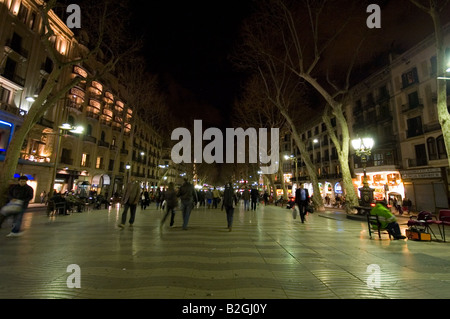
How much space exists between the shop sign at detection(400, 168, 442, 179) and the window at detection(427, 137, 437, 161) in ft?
3.59

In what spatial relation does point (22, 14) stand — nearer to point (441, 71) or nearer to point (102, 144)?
point (102, 144)

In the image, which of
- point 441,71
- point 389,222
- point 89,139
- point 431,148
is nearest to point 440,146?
point 431,148

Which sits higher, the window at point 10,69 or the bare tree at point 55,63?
the window at point 10,69

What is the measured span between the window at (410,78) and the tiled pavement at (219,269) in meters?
22.8

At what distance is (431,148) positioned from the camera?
20.5m

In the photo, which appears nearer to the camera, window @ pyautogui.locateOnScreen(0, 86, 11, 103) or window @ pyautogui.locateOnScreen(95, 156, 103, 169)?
window @ pyautogui.locateOnScreen(0, 86, 11, 103)

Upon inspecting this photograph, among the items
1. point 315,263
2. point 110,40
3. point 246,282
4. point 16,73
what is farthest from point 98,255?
point 16,73

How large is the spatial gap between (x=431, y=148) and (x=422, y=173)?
240 centimetres

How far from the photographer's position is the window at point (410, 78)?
22.3 m

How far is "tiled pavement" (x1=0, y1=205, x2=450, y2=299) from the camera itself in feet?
10.0

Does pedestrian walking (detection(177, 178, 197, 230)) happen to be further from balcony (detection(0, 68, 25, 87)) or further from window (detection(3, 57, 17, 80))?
window (detection(3, 57, 17, 80))

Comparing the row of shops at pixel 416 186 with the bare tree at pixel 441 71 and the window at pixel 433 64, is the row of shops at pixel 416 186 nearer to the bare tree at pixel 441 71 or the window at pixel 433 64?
the window at pixel 433 64

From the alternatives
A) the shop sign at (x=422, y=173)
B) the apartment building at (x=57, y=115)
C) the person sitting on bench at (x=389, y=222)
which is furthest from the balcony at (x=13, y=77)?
the shop sign at (x=422, y=173)

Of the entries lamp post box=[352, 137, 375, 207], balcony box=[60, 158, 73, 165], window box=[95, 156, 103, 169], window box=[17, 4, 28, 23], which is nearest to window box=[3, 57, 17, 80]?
window box=[17, 4, 28, 23]
